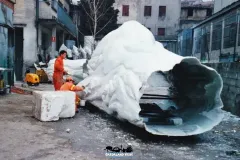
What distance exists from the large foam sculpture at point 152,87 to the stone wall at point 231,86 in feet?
5.18

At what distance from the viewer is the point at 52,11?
18312 mm

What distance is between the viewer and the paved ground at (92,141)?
4.27 metres

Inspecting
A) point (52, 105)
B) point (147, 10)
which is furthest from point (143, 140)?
point (147, 10)

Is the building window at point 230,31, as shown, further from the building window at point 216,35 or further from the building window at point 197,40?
the building window at point 197,40

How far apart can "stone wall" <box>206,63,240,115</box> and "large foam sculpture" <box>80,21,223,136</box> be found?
1579mm

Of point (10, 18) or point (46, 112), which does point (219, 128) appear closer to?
point (46, 112)

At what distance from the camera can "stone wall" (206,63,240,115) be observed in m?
7.50

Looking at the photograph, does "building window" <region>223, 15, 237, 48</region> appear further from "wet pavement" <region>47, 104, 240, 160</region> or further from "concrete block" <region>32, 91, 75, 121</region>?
"concrete block" <region>32, 91, 75, 121</region>

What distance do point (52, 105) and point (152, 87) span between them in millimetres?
2978

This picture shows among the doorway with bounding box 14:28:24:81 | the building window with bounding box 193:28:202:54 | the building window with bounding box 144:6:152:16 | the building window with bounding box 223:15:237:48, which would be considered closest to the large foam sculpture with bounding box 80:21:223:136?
the building window with bounding box 223:15:237:48

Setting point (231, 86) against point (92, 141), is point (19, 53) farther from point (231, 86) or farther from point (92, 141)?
point (92, 141)

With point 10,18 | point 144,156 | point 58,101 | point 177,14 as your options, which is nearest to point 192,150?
point 144,156

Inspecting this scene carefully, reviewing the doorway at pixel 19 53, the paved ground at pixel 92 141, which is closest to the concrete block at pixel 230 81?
the paved ground at pixel 92 141

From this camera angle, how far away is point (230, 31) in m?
8.88
